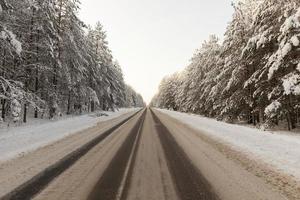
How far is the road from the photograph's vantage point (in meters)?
6.74

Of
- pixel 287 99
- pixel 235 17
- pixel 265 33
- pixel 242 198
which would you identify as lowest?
pixel 242 198

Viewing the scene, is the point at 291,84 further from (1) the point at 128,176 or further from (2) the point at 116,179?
(2) the point at 116,179

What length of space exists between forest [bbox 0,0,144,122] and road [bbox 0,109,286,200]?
8.25m

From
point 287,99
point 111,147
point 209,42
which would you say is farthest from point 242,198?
point 209,42

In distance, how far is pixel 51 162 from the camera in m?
10.1

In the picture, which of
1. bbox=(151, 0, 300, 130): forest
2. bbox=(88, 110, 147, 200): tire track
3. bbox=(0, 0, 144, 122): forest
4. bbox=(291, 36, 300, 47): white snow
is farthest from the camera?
bbox=(0, 0, 144, 122): forest

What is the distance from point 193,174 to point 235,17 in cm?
2330

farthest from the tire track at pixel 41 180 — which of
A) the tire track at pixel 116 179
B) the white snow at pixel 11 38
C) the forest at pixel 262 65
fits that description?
the forest at pixel 262 65

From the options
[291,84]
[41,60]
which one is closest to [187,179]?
[291,84]

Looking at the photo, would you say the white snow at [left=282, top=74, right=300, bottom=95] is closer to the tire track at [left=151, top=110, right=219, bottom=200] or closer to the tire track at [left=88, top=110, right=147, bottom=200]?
the tire track at [left=151, top=110, right=219, bottom=200]

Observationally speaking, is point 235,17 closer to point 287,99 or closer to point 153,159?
point 287,99

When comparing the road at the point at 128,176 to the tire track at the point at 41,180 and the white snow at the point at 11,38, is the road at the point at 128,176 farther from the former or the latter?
the white snow at the point at 11,38

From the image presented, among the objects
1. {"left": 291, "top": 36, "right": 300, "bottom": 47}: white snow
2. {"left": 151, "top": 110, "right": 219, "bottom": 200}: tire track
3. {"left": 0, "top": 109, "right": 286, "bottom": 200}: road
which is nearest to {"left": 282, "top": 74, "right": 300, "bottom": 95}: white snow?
{"left": 291, "top": 36, "right": 300, "bottom": 47}: white snow

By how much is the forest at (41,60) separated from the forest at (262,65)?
14.3 meters
